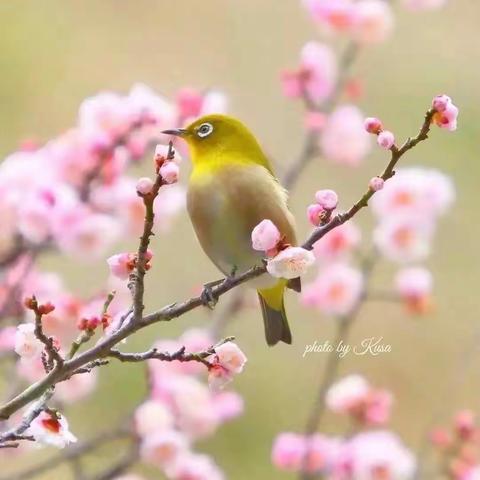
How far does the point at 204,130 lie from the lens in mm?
727

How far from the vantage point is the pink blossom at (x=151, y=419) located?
39.6 inches

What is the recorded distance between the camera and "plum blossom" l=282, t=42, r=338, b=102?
1173 millimetres

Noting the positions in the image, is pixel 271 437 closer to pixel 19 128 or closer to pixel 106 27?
pixel 19 128

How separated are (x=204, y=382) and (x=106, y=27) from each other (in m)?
0.75

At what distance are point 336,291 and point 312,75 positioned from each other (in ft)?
0.91

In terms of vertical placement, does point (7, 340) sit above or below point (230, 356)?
above

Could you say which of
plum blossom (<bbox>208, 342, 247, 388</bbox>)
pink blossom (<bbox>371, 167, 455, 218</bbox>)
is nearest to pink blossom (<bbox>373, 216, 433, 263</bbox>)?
pink blossom (<bbox>371, 167, 455, 218</bbox>)

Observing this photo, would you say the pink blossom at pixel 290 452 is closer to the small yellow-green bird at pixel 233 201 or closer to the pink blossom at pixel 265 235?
the small yellow-green bird at pixel 233 201

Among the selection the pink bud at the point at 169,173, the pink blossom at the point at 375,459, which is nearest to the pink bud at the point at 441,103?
the pink bud at the point at 169,173

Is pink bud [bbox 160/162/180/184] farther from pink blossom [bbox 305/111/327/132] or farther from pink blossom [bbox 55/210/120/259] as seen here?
pink blossom [bbox 305/111/327/132]

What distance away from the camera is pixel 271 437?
1441 millimetres

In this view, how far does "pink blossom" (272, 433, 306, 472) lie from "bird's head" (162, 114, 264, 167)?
19.0 inches

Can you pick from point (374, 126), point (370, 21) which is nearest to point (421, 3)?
point (370, 21)

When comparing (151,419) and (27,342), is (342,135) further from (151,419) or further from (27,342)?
(27,342)
